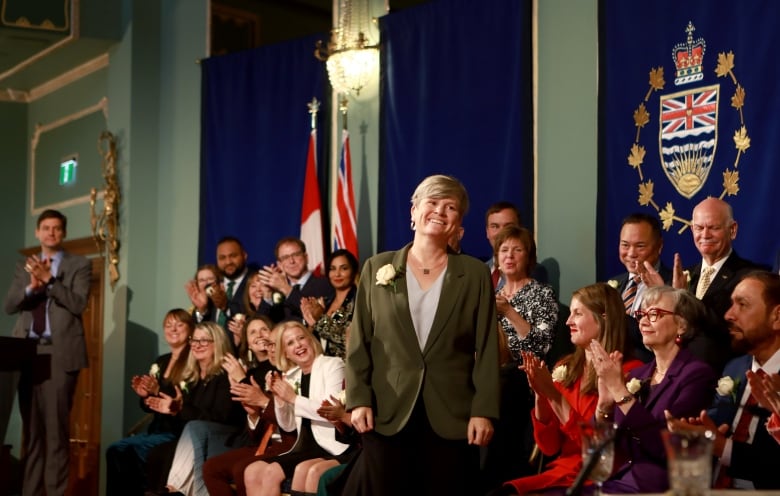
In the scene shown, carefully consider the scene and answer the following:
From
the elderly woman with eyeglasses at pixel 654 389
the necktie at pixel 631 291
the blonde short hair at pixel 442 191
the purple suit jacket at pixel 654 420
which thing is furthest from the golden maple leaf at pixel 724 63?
the blonde short hair at pixel 442 191

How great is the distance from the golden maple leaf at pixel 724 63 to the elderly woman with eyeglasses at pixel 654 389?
1990mm

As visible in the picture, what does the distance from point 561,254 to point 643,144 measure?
88cm

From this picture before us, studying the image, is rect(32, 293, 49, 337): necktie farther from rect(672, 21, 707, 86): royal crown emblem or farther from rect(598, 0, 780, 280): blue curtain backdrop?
rect(672, 21, 707, 86): royal crown emblem

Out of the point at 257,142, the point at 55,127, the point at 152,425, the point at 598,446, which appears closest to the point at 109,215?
the point at 257,142

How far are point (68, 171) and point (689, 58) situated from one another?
7343mm

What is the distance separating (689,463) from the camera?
230cm

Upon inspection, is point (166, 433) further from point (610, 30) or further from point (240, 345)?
point (610, 30)

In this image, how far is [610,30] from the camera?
6.62m

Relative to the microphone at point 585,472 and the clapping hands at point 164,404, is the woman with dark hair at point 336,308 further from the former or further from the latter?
the microphone at point 585,472

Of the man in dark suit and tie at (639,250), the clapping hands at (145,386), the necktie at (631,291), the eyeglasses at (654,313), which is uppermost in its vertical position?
the man in dark suit and tie at (639,250)

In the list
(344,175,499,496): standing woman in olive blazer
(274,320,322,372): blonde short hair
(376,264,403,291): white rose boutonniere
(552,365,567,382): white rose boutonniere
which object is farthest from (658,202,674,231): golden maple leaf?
(376,264,403,291): white rose boutonniere

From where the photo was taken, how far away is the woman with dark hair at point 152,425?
7.67 meters

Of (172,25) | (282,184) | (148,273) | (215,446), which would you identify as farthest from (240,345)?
(172,25)

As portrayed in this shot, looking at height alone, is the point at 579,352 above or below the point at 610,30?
below
